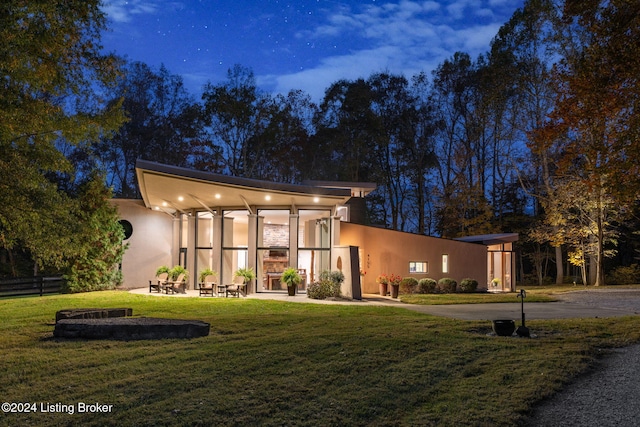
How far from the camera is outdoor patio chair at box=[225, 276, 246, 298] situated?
1797 centimetres

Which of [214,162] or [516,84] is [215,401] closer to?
[516,84]

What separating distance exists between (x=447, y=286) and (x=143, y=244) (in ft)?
42.1

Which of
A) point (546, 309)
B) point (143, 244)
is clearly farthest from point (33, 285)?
point (546, 309)

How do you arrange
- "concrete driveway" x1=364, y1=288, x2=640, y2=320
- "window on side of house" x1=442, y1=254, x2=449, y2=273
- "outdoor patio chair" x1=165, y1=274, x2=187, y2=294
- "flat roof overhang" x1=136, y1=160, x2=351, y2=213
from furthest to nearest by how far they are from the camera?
"window on side of house" x1=442, y1=254, x2=449, y2=273 < "outdoor patio chair" x1=165, y1=274, x2=187, y2=294 < "flat roof overhang" x1=136, y1=160, x2=351, y2=213 < "concrete driveway" x1=364, y1=288, x2=640, y2=320

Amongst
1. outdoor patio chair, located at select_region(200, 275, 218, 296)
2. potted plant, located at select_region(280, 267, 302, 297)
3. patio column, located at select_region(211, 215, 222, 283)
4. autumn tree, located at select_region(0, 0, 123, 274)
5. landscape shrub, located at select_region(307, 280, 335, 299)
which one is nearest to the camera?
autumn tree, located at select_region(0, 0, 123, 274)

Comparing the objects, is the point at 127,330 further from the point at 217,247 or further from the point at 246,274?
the point at 217,247

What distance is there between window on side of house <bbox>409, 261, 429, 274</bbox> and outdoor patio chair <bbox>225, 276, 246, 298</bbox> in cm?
707

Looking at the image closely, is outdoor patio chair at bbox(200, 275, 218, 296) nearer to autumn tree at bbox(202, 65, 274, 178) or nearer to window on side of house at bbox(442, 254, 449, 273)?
window on side of house at bbox(442, 254, 449, 273)

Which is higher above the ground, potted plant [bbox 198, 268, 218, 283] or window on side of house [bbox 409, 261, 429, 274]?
window on side of house [bbox 409, 261, 429, 274]

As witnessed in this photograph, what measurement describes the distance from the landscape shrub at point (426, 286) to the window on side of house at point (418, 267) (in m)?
1.05

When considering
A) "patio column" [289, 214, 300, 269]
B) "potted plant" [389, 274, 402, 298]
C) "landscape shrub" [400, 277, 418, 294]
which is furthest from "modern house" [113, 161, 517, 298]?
"potted plant" [389, 274, 402, 298]

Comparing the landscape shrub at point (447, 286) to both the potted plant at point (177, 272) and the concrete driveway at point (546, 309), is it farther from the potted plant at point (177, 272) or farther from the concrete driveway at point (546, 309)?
the potted plant at point (177, 272)

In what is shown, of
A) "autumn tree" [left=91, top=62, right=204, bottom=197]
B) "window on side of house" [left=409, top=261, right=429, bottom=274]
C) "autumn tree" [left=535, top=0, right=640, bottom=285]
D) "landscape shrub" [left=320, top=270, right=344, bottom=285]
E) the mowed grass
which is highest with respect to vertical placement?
"autumn tree" [left=91, top=62, right=204, bottom=197]

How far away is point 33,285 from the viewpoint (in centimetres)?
2305
